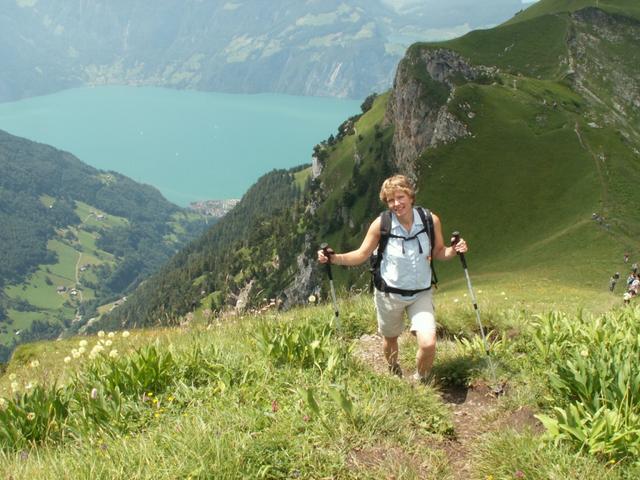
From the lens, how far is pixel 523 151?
221 ft

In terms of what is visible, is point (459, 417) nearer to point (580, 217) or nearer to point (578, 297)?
point (578, 297)

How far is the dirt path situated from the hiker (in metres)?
0.57

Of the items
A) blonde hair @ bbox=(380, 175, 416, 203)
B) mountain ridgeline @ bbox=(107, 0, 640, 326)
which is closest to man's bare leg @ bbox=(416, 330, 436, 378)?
blonde hair @ bbox=(380, 175, 416, 203)

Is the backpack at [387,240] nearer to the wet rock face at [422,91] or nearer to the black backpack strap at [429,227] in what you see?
the black backpack strap at [429,227]

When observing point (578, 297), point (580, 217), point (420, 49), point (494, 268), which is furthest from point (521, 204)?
point (420, 49)

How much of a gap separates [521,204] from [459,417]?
58915 millimetres

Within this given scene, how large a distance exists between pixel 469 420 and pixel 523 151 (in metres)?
66.8

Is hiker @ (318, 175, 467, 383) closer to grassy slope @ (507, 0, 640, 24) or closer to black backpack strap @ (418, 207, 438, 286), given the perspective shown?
black backpack strap @ (418, 207, 438, 286)

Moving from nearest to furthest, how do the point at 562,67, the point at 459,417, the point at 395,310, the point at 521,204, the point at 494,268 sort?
the point at 459,417 < the point at 395,310 < the point at 494,268 < the point at 521,204 < the point at 562,67

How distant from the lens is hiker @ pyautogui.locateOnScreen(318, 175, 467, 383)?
7.20m

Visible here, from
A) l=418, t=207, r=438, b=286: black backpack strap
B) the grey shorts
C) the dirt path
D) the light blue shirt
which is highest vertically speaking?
l=418, t=207, r=438, b=286: black backpack strap

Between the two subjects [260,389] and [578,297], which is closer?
[260,389]

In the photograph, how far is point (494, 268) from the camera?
4762 cm

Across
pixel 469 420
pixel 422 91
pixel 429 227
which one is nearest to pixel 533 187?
pixel 422 91
